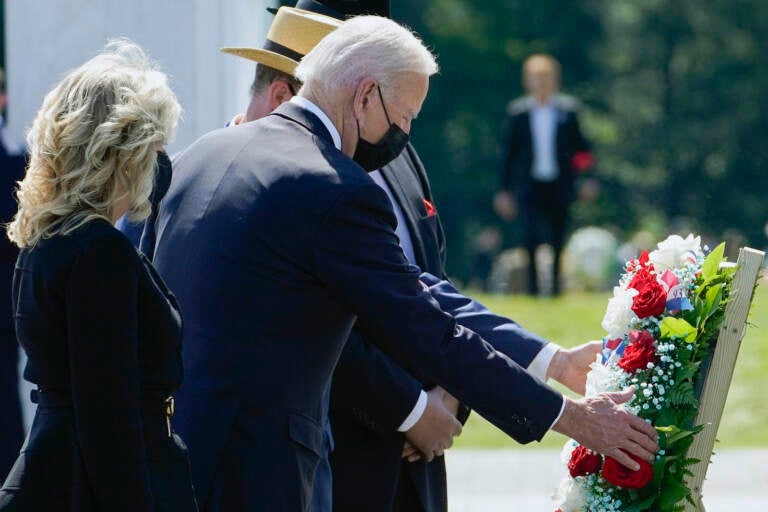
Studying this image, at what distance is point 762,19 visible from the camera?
4275 cm

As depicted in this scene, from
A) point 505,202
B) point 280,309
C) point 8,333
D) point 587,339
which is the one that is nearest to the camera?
point 280,309

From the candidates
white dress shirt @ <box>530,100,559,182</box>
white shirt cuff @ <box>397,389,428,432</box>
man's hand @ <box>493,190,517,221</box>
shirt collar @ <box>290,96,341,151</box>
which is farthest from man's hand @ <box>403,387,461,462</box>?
man's hand @ <box>493,190,517,221</box>

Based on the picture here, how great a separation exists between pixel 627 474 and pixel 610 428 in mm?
127

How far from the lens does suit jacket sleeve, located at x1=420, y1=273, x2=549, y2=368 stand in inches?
173

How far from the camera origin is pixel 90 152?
10.4ft

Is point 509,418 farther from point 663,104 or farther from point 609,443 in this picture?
point 663,104

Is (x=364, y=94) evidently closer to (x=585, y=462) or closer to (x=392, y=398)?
(x=392, y=398)

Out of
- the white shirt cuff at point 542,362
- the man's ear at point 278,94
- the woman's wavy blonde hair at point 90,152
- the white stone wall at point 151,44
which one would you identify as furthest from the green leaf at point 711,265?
the white stone wall at point 151,44

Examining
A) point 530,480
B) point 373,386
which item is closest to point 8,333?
point 373,386

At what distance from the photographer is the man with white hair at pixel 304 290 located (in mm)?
3471

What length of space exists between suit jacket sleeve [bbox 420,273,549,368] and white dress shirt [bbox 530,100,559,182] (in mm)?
9776

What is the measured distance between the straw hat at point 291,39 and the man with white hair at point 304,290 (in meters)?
0.74

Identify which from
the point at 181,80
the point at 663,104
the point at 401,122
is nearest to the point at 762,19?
the point at 663,104

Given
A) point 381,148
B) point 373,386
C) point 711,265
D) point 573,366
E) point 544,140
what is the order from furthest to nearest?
point 544,140 < point 573,366 < point 373,386 < point 711,265 < point 381,148
